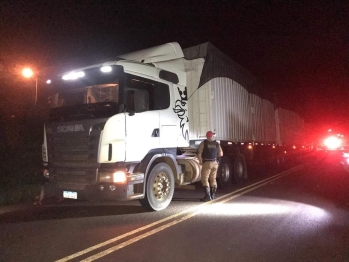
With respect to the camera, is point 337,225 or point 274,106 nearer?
point 337,225

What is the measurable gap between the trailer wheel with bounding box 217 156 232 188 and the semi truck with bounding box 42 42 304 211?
1277 mm

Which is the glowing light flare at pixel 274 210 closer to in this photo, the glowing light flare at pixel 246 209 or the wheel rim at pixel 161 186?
the glowing light flare at pixel 246 209

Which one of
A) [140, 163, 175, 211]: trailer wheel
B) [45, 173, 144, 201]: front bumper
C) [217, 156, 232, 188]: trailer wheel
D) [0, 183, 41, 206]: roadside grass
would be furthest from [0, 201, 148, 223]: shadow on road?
[217, 156, 232, 188]: trailer wheel

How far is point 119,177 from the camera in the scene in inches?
255

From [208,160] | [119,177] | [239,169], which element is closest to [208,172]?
[208,160]

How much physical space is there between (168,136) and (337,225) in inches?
153

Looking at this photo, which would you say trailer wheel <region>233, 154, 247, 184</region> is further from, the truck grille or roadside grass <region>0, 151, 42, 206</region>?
roadside grass <region>0, 151, 42, 206</region>

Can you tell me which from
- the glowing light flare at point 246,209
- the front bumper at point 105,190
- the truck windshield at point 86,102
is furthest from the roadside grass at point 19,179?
the glowing light flare at point 246,209

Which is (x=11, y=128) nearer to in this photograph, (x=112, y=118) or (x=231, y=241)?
(x=112, y=118)

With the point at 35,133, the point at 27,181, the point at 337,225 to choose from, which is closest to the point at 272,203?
the point at 337,225

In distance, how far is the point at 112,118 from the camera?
254 inches

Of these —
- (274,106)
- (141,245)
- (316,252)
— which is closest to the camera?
(316,252)

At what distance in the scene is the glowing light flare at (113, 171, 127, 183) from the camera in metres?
6.46

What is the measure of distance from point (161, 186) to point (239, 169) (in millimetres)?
5093
